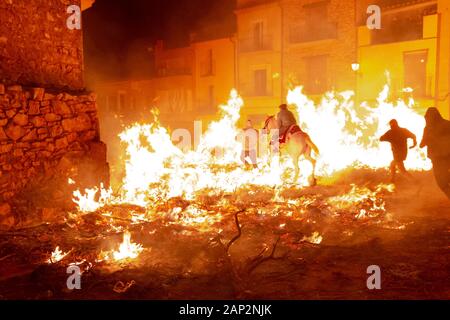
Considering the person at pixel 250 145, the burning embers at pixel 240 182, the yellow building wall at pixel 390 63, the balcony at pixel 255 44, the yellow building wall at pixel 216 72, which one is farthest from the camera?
the yellow building wall at pixel 216 72

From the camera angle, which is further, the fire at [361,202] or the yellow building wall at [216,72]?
the yellow building wall at [216,72]

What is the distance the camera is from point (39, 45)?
28.9ft

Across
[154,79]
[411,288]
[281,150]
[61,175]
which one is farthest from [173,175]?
[154,79]

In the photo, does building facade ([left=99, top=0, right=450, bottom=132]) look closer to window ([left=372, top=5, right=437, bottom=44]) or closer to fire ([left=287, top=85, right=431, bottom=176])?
window ([left=372, top=5, right=437, bottom=44])

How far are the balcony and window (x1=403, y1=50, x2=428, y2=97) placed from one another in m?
9.69

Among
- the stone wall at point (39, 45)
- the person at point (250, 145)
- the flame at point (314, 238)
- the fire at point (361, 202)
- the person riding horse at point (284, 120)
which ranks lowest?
the flame at point (314, 238)

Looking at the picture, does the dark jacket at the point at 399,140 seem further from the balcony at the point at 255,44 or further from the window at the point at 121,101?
the window at the point at 121,101

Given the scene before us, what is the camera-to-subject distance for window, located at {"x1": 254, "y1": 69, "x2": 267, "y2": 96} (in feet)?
98.1

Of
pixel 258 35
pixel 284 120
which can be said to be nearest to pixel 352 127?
pixel 258 35

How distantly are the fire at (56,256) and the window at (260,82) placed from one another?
24.4 meters

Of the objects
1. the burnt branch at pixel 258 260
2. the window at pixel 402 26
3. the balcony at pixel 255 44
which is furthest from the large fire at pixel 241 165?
the balcony at pixel 255 44

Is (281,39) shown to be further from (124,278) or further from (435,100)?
(124,278)

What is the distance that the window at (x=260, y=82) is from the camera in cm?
2991

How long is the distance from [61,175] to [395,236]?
22.1 feet
